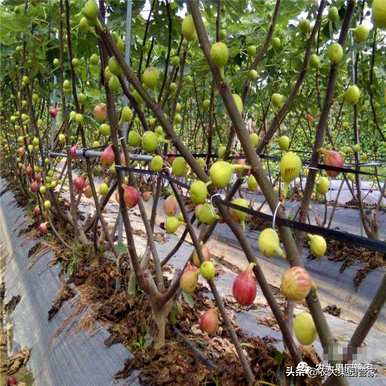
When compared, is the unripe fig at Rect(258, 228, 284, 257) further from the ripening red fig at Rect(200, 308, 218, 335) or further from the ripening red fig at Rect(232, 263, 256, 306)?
the ripening red fig at Rect(200, 308, 218, 335)

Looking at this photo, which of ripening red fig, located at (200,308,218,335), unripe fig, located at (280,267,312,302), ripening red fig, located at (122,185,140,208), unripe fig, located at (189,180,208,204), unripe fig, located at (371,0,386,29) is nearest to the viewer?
unripe fig, located at (371,0,386,29)

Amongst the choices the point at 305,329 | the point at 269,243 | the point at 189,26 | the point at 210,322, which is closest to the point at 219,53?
the point at 189,26

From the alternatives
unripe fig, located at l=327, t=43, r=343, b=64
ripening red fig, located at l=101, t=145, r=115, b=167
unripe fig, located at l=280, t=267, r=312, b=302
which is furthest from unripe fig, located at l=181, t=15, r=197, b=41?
ripening red fig, located at l=101, t=145, r=115, b=167

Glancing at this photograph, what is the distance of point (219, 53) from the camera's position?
31.3 inches

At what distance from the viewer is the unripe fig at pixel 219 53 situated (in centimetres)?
79

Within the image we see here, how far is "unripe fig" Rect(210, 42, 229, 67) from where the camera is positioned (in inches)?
31.2

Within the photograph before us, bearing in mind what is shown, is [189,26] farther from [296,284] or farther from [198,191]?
[296,284]

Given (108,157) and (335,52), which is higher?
(335,52)

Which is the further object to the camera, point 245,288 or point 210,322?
point 210,322

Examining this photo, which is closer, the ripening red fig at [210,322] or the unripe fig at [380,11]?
the unripe fig at [380,11]

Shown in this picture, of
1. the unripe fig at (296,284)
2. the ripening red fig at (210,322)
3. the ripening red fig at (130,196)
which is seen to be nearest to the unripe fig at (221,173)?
the unripe fig at (296,284)

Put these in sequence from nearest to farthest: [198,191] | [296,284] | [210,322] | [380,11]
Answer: [380,11]
[296,284]
[198,191]
[210,322]

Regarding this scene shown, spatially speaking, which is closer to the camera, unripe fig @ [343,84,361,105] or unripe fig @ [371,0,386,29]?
unripe fig @ [371,0,386,29]

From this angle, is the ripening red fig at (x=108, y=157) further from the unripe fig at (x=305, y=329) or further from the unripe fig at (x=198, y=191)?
the unripe fig at (x=305, y=329)
